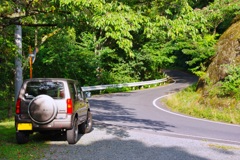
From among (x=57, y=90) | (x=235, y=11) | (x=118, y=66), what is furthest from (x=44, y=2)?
(x=118, y=66)

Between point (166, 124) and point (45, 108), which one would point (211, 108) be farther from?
point (45, 108)

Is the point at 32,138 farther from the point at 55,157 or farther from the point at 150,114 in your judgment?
the point at 150,114

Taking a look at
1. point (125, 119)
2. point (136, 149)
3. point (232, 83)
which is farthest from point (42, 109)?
point (232, 83)

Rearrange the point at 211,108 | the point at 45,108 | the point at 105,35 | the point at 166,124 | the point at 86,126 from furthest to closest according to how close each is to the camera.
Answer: the point at 211,108 < the point at 166,124 < the point at 86,126 < the point at 45,108 < the point at 105,35

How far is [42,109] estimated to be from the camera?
757 cm

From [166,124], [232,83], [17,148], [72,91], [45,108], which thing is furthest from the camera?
[232,83]

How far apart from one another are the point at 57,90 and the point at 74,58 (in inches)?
793

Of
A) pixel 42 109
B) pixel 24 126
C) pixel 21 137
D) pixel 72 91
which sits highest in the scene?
pixel 72 91

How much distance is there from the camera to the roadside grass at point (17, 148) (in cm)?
654

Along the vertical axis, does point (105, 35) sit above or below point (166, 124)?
above

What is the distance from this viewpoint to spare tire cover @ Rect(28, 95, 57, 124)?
24.7 feet

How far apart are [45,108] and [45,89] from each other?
574 millimetres

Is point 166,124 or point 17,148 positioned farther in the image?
point 166,124

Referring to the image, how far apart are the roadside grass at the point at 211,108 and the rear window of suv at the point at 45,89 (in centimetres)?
923
